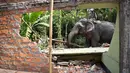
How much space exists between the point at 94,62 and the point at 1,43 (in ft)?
10.3

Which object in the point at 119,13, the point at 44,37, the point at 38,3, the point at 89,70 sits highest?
the point at 38,3

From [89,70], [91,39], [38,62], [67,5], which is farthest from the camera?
[91,39]

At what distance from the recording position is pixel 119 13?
10.3ft

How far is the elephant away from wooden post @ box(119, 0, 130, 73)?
12.7ft

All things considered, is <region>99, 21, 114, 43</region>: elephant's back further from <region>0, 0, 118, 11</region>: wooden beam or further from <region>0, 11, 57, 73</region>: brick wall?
<region>0, 11, 57, 73</region>: brick wall

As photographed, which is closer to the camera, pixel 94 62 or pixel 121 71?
pixel 121 71

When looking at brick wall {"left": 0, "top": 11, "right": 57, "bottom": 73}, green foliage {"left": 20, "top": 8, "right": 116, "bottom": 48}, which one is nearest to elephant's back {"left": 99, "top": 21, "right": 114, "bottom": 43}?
green foliage {"left": 20, "top": 8, "right": 116, "bottom": 48}

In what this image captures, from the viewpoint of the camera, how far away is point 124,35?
304 cm

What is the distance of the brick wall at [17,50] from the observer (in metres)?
3.24

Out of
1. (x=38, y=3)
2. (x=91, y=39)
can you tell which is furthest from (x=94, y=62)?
(x=38, y=3)

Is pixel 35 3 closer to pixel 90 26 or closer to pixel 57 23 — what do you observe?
pixel 90 26

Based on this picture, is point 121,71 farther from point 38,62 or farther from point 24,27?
point 24,27

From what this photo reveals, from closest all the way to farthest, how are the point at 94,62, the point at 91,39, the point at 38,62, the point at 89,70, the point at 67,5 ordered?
the point at 67,5
the point at 38,62
the point at 89,70
the point at 94,62
the point at 91,39

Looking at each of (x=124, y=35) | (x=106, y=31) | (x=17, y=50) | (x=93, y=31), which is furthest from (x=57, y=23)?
(x=124, y=35)
